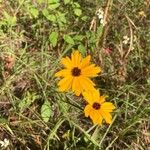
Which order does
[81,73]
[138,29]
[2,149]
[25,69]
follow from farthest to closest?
[138,29] < [25,69] < [2,149] < [81,73]

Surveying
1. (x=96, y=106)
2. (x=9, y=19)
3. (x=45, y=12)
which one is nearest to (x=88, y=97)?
(x=96, y=106)

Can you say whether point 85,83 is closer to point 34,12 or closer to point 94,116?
point 94,116

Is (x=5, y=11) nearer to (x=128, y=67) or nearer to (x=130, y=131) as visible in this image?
(x=128, y=67)

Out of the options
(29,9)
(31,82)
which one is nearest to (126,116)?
(31,82)

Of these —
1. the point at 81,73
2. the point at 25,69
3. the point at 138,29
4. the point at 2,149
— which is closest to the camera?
the point at 81,73

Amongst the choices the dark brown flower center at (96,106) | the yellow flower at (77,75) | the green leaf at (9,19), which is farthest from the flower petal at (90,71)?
the green leaf at (9,19)

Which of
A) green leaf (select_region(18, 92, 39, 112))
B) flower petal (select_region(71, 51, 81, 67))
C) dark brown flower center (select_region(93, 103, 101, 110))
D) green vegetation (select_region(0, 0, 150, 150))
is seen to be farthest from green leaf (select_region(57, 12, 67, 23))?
dark brown flower center (select_region(93, 103, 101, 110))

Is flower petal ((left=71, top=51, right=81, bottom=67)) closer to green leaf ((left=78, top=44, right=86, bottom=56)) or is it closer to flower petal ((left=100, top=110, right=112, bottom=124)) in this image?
flower petal ((left=100, top=110, right=112, bottom=124))

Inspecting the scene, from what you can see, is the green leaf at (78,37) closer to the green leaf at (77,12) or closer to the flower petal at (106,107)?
the green leaf at (77,12)
